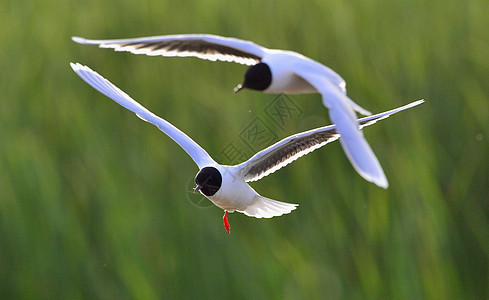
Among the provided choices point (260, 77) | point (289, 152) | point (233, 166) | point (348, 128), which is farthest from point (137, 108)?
point (348, 128)

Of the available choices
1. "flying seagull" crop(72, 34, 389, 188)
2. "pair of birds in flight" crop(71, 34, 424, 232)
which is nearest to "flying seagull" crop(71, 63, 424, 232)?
"pair of birds in flight" crop(71, 34, 424, 232)

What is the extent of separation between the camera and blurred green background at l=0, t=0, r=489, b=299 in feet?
5.20

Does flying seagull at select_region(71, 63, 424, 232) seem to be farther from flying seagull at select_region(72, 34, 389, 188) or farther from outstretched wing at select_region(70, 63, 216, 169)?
flying seagull at select_region(72, 34, 389, 188)

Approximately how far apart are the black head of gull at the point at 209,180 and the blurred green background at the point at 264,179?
1.28 ft

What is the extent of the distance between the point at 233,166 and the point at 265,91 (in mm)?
386

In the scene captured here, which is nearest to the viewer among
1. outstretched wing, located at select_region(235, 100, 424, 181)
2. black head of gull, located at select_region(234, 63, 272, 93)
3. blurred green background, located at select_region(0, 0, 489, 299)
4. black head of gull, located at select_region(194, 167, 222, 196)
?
black head of gull, located at select_region(234, 63, 272, 93)

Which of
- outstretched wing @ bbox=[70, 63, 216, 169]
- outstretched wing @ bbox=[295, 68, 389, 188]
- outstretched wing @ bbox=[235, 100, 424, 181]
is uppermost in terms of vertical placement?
outstretched wing @ bbox=[70, 63, 216, 169]

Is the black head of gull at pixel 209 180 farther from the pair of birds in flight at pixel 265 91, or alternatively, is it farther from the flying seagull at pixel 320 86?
the flying seagull at pixel 320 86

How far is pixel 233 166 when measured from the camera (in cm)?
123

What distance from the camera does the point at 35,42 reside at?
8.09 ft

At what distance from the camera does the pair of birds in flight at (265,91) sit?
80 centimetres

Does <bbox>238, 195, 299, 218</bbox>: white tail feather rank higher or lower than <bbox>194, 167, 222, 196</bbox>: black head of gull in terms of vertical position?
lower

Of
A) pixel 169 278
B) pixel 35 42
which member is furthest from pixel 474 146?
pixel 35 42

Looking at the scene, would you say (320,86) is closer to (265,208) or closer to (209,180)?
(209,180)
